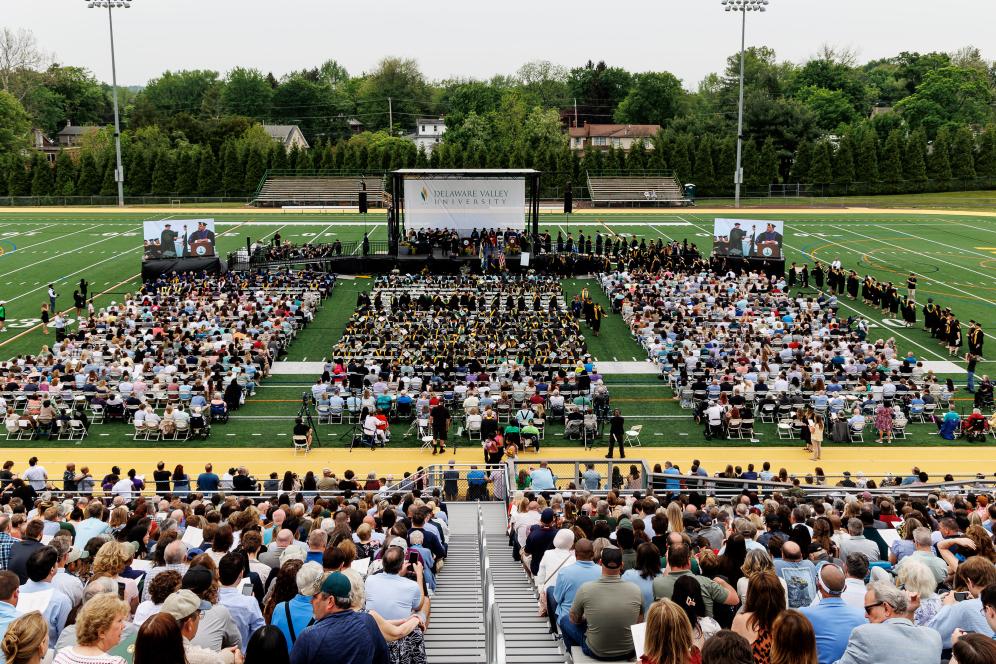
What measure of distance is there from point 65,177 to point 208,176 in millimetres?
11825

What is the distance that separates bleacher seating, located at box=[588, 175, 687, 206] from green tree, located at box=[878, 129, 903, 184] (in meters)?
17.9

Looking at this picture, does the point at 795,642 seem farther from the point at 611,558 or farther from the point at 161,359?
the point at 161,359

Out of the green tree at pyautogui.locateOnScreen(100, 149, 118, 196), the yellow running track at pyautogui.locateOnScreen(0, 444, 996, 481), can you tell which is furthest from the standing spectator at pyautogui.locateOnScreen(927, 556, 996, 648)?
the green tree at pyautogui.locateOnScreen(100, 149, 118, 196)

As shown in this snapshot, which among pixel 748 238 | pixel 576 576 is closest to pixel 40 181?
pixel 748 238

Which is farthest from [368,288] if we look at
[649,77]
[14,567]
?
[649,77]

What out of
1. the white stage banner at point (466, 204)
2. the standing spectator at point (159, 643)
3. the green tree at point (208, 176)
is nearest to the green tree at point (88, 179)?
the green tree at point (208, 176)

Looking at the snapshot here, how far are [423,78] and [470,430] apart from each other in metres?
139

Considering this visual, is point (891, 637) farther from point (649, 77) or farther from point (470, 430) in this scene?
point (649, 77)

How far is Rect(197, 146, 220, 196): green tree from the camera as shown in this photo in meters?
83.1

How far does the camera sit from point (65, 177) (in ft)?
271

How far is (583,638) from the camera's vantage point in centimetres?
756

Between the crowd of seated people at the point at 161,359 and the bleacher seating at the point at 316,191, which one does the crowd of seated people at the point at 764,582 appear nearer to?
the crowd of seated people at the point at 161,359

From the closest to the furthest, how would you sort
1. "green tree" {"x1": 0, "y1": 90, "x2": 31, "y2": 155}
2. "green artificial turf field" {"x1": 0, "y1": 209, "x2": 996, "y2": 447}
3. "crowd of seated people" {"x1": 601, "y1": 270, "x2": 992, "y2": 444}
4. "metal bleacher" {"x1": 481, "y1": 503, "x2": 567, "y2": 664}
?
"metal bleacher" {"x1": 481, "y1": 503, "x2": 567, "y2": 664}
"crowd of seated people" {"x1": 601, "y1": 270, "x2": 992, "y2": 444}
"green artificial turf field" {"x1": 0, "y1": 209, "x2": 996, "y2": 447}
"green tree" {"x1": 0, "y1": 90, "x2": 31, "y2": 155}

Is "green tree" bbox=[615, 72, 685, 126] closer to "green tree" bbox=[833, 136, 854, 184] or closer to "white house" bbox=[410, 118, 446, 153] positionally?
"white house" bbox=[410, 118, 446, 153]
